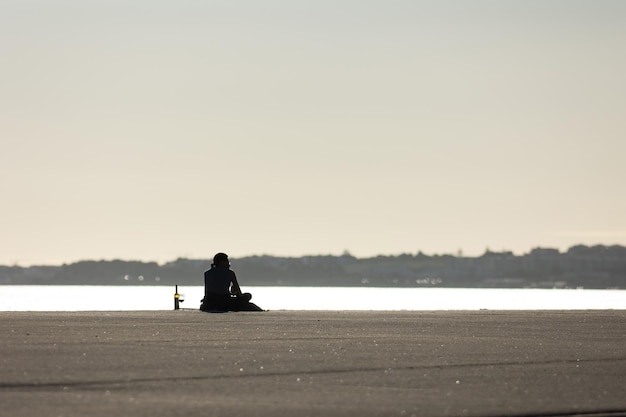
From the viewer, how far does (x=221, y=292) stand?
32.1m

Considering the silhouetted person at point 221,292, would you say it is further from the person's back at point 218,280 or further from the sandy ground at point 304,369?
the sandy ground at point 304,369

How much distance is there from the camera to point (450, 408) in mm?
11062

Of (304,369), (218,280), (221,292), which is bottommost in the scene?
(304,369)

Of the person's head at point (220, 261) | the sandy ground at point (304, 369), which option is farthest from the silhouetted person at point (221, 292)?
the sandy ground at point (304, 369)

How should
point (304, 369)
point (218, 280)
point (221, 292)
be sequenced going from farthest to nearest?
point (221, 292), point (218, 280), point (304, 369)

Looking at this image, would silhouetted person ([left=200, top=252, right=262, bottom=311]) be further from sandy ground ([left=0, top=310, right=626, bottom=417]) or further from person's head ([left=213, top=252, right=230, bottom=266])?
sandy ground ([left=0, top=310, right=626, bottom=417])

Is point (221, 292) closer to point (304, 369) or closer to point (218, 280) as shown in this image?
point (218, 280)

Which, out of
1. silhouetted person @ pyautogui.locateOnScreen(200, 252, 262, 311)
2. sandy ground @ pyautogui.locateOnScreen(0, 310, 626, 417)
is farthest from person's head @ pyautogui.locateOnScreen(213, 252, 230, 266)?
sandy ground @ pyautogui.locateOnScreen(0, 310, 626, 417)

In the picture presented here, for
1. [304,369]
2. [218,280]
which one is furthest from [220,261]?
[304,369]

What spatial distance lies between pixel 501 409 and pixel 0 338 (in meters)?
9.15

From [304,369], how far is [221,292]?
696 inches

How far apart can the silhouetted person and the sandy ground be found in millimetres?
7114

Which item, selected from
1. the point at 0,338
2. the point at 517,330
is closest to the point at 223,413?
the point at 0,338

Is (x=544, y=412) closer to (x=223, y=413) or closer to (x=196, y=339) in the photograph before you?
(x=223, y=413)
